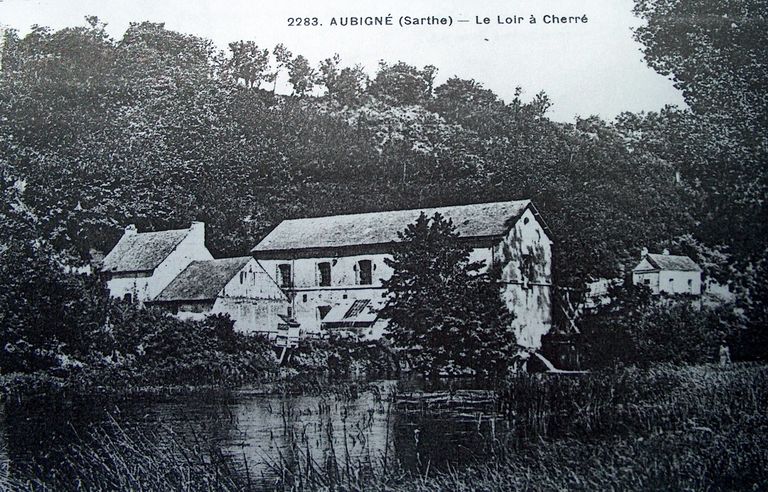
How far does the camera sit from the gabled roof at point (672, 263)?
3.28 metres

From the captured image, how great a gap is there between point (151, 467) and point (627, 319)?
2182 mm

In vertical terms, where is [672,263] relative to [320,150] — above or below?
below

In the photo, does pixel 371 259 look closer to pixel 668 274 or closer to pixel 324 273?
pixel 324 273

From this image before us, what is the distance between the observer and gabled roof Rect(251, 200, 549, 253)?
327 centimetres

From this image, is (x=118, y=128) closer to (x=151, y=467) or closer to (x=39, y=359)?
(x=39, y=359)

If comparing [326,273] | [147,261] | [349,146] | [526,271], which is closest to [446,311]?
[526,271]

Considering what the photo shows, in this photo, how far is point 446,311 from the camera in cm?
321

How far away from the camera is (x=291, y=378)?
3320 millimetres

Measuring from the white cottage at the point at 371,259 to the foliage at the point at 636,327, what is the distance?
252mm

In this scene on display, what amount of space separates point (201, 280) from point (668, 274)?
216 centimetres

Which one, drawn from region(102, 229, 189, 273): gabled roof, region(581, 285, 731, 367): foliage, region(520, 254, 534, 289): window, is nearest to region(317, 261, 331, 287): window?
region(102, 229, 189, 273): gabled roof

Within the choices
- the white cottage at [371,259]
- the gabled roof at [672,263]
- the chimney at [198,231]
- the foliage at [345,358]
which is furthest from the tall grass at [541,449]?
the chimney at [198,231]

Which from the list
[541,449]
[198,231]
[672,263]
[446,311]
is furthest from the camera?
[198,231]

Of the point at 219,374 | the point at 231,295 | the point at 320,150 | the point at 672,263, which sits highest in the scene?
the point at 320,150
